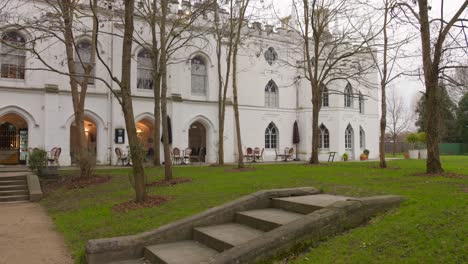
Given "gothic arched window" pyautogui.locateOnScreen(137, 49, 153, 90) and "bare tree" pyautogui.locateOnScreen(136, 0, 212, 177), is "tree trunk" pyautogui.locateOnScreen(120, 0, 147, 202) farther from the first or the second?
"gothic arched window" pyautogui.locateOnScreen(137, 49, 153, 90)

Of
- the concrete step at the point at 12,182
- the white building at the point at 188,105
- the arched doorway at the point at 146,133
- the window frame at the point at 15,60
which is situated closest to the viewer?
the concrete step at the point at 12,182

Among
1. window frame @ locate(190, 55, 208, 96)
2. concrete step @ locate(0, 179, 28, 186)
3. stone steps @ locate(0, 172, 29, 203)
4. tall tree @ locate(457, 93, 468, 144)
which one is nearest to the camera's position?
stone steps @ locate(0, 172, 29, 203)

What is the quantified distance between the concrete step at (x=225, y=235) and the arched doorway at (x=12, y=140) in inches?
725

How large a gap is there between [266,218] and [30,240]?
4.56 meters

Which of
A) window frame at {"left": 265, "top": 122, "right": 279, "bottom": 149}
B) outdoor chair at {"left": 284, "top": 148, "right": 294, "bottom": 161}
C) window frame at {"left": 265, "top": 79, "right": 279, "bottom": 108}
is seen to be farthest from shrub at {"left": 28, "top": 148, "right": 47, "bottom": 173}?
window frame at {"left": 265, "top": 79, "right": 279, "bottom": 108}

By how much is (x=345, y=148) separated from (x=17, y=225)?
2432cm

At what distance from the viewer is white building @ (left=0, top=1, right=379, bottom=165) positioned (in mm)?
20750

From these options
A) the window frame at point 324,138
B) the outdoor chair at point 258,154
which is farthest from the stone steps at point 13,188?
the window frame at point 324,138

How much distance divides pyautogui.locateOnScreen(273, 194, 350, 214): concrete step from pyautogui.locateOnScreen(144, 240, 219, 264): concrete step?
5.56 feet

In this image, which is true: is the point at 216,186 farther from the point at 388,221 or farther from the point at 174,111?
the point at 174,111

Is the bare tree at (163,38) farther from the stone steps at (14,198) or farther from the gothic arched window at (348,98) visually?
the gothic arched window at (348,98)

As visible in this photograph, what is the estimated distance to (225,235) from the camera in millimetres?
5984

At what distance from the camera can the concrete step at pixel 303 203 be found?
21.0 ft

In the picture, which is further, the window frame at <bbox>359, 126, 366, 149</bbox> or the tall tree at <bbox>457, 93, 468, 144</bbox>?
the tall tree at <bbox>457, 93, 468, 144</bbox>
